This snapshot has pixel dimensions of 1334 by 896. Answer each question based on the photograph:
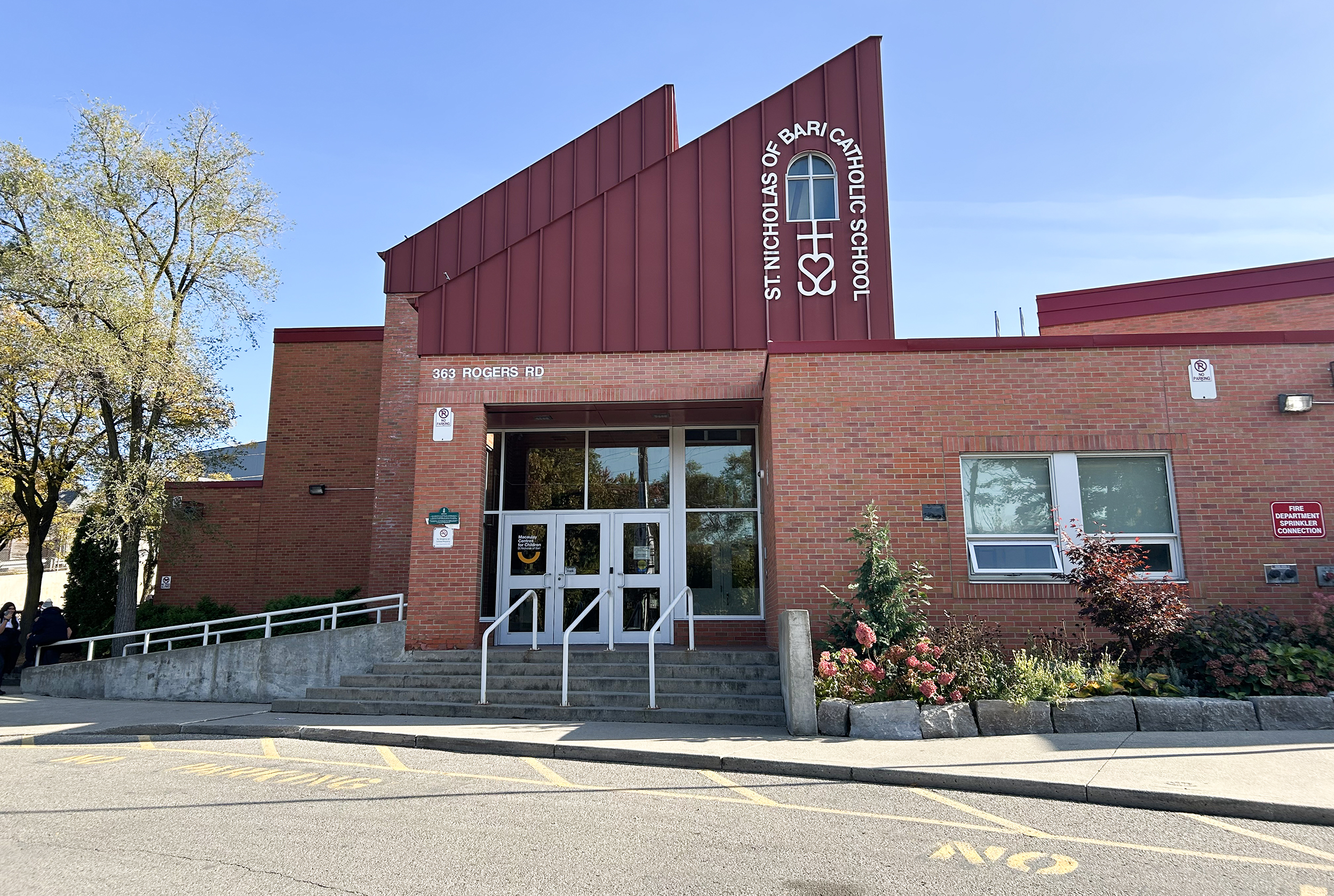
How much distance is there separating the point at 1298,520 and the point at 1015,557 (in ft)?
11.0

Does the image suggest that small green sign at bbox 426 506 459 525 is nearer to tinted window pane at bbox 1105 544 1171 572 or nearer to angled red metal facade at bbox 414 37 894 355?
angled red metal facade at bbox 414 37 894 355

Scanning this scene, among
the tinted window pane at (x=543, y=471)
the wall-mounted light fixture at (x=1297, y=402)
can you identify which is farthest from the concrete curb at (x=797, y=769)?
the wall-mounted light fixture at (x=1297, y=402)

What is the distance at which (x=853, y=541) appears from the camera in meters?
11.2

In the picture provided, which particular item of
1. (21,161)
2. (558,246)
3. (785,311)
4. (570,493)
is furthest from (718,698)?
(21,161)

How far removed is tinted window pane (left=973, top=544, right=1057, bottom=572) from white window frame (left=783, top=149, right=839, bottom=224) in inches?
252

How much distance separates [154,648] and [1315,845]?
735 inches

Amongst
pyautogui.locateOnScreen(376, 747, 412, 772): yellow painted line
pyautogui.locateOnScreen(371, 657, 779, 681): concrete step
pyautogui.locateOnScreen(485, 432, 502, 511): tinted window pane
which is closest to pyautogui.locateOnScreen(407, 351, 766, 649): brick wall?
pyautogui.locateOnScreen(371, 657, 779, 681): concrete step

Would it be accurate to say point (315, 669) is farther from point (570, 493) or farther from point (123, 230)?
point (123, 230)

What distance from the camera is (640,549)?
14.5 meters

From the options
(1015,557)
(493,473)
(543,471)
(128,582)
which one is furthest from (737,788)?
(128,582)

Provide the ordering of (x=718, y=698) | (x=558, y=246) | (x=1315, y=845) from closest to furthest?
1. (x=1315, y=845)
2. (x=718, y=698)
3. (x=558, y=246)

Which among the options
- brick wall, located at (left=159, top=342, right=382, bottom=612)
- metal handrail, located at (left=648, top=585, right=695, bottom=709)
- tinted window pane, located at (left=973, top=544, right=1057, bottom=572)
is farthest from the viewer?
brick wall, located at (left=159, top=342, right=382, bottom=612)

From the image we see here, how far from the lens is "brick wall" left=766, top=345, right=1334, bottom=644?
1070 cm

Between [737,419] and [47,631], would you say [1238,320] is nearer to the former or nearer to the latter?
[737,419]
